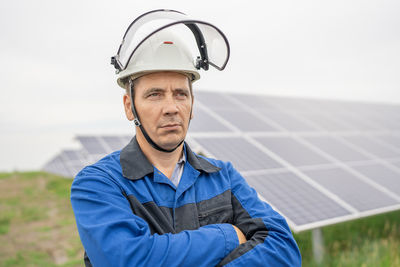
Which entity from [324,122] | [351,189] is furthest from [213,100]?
[351,189]

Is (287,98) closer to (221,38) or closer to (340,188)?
(340,188)

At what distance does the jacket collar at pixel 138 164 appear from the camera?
207 cm

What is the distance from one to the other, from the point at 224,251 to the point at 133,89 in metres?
1.21

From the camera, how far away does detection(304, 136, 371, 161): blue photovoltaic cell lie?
7160 millimetres

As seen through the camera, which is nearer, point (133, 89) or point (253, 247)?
point (253, 247)

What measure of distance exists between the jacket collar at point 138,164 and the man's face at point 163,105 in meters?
0.16

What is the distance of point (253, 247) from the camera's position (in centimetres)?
199

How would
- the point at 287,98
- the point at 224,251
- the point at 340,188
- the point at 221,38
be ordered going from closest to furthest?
the point at 224,251 < the point at 221,38 < the point at 340,188 < the point at 287,98

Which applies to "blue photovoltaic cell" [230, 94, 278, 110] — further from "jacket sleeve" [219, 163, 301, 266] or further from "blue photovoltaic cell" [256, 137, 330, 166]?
"jacket sleeve" [219, 163, 301, 266]

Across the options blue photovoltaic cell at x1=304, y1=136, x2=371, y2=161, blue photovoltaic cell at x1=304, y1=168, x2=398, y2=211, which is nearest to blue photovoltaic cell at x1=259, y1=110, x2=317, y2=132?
blue photovoltaic cell at x1=304, y1=136, x2=371, y2=161

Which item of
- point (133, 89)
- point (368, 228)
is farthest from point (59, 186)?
point (133, 89)

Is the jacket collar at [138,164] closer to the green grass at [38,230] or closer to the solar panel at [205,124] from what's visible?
the solar panel at [205,124]

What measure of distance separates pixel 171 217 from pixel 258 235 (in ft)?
1.94

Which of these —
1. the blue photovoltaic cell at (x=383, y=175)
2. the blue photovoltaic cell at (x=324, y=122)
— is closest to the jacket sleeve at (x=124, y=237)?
the blue photovoltaic cell at (x=383, y=175)
